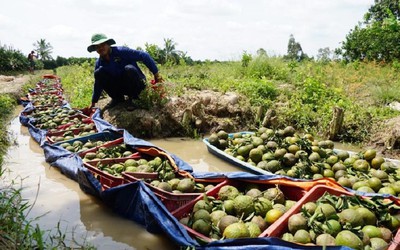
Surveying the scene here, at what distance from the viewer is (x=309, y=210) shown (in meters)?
2.58

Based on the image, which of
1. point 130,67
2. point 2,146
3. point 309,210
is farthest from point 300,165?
point 2,146

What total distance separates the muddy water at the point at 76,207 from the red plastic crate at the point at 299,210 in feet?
3.26

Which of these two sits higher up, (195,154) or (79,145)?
(79,145)

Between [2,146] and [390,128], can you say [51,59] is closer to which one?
[2,146]

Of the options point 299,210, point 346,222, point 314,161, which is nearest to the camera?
point 346,222

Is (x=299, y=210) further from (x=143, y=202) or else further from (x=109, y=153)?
(x=109, y=153)

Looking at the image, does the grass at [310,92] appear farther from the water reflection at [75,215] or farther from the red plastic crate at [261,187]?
the red plastic crate at [261,187]

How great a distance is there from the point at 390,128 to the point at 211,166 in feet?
11.1

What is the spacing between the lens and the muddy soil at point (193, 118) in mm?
6668

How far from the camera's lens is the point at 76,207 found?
3699 millimetres

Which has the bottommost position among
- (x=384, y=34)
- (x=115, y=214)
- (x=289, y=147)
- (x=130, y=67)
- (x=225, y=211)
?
(x=115, y=214)

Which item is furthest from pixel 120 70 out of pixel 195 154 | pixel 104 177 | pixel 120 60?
pixel 104 177

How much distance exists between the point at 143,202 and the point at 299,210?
1345mm

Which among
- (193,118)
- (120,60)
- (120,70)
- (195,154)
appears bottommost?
Answer: (195,154)
